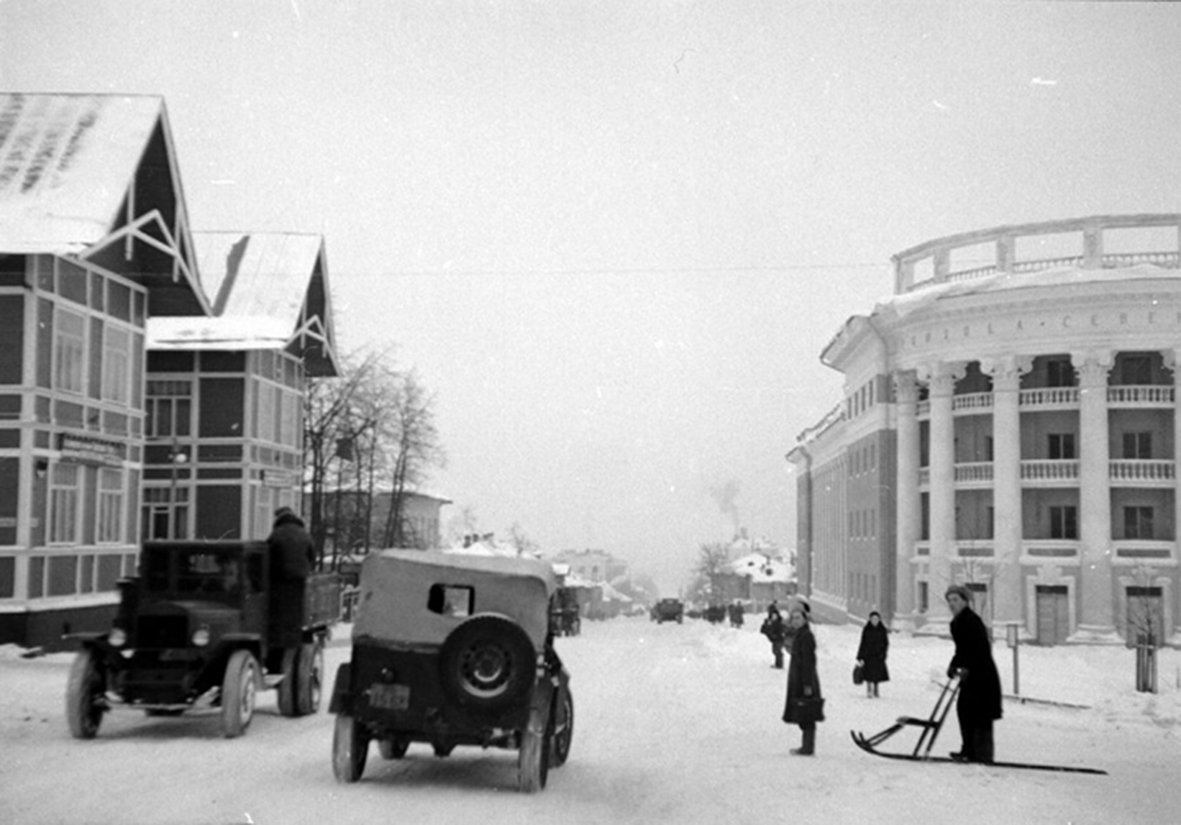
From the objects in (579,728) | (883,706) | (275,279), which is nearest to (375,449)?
(275,279)

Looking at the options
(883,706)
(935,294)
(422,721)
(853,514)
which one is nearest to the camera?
(422,721)

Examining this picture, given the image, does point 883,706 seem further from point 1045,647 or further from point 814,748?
point 1045,647

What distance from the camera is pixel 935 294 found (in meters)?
52.7

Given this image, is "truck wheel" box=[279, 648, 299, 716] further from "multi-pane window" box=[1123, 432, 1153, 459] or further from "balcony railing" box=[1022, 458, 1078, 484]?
"multi-pane window" box=[1123, 432, 1153, 459]

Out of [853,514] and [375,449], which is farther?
[853,514]

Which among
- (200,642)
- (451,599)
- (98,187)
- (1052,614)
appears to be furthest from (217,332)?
(1052,614)

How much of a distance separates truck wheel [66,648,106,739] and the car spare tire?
536 cm

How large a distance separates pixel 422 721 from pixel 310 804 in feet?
4.11

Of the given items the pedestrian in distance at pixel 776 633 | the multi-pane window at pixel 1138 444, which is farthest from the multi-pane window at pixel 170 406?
the multi-pane window at pixel 1138 444

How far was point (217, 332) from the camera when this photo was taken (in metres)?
35.5

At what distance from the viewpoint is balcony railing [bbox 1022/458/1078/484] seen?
52188 mm

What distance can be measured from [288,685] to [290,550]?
1807 mm

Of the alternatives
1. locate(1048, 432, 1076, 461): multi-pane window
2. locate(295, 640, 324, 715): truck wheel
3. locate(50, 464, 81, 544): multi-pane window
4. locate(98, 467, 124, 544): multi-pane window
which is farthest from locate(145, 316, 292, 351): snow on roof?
locate(1048, 432, 1076, 461): multi-pane window

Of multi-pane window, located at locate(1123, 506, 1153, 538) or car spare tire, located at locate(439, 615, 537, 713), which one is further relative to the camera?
multi-pane window, located at locate(1123, 506, 1153, 538)
